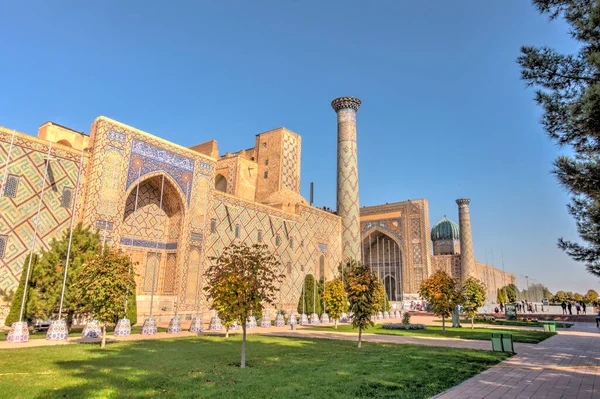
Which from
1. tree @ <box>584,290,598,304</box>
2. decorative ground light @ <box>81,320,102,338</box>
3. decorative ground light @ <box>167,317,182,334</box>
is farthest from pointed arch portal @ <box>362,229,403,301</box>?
tree @ <box>584,290,598,304</box>

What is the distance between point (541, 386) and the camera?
202 inches

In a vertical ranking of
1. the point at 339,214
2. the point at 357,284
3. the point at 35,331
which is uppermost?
the point at 339,214

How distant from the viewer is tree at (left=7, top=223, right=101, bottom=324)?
10539 millimetres

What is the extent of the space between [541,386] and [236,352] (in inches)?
213

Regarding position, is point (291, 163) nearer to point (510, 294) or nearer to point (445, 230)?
point (445, 230)

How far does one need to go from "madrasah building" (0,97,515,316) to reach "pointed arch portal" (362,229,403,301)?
9423 mm

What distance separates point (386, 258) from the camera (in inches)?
1453

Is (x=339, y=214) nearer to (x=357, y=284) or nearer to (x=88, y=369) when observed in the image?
(x=357, y=284)

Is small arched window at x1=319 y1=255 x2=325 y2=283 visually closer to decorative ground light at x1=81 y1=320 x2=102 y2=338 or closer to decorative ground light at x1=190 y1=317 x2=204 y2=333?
decorative ground light at x1=190 y1=317 x2=204 y2=333

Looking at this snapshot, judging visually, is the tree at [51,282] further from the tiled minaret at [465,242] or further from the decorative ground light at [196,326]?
the tiled minaret at [465,242]

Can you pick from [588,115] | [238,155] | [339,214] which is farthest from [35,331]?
[339,214]

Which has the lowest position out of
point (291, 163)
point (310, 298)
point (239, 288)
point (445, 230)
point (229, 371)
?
point (229, 371)

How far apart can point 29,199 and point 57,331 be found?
5181 millimetres

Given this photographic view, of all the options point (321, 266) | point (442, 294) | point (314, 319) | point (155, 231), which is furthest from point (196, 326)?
point (321, 266)
